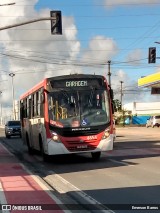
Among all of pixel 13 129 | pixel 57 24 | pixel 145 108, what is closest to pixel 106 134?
pixel 57 24

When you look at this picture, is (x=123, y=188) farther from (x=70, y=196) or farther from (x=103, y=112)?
(x=103, y=112)

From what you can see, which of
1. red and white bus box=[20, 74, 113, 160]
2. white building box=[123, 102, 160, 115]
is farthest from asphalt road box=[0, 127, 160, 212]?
white building box=[123, 102, 160, 115]

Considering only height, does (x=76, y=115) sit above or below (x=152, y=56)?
below

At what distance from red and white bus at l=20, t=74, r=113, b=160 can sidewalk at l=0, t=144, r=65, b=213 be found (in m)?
2.44

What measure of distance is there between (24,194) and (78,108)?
23.7 feet

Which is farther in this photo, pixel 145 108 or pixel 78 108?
pixel 145 108

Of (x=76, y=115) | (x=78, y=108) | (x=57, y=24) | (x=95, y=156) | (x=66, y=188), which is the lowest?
(x=95, y=156)

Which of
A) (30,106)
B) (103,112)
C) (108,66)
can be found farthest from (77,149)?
(108,66)

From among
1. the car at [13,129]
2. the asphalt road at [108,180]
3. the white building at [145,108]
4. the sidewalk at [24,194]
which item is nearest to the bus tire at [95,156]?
the asphalt road at [108,180]

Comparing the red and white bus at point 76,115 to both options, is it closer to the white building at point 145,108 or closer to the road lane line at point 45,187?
the road lane line at point 45,187

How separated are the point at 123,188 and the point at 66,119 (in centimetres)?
649

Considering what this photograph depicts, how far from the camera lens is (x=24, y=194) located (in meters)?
10.6

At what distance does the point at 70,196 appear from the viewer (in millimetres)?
10555

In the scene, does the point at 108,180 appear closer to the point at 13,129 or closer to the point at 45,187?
the point at 45,187
